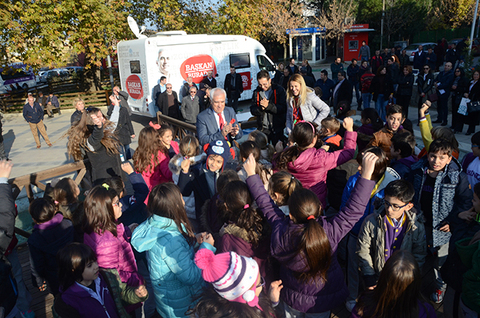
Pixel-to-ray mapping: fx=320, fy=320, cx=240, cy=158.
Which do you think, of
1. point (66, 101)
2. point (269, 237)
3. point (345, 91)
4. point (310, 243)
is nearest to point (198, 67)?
point (345, 91)

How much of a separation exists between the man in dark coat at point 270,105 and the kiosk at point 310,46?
95.1 feet

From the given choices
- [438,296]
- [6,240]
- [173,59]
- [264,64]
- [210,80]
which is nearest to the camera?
[6,240]

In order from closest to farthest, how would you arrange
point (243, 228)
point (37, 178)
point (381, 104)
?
point (243, 228)
point (37, 178)
point (381, 104)

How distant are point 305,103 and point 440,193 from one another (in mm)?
2319

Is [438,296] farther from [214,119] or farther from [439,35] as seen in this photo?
[439,35]

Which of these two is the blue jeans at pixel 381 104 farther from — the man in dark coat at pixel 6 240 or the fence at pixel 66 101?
the fence at pixel 66 101

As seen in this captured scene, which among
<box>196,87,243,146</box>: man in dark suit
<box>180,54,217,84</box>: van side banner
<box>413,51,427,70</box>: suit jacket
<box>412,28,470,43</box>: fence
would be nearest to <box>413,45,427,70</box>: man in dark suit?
<box>413,51,427,70</box>: suit jacket

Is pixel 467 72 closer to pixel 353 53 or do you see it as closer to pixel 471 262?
pixel 471 262

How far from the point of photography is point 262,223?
2436 millimetres

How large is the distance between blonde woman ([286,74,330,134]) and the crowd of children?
1.35m

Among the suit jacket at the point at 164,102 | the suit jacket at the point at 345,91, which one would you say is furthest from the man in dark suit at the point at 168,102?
the suit jacket at the point at 345,91

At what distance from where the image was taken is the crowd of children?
1.95 meters

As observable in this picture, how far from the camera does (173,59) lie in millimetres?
11406

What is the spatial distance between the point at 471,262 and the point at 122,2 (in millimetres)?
16886
